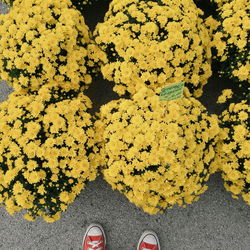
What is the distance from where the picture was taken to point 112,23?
2.28 m

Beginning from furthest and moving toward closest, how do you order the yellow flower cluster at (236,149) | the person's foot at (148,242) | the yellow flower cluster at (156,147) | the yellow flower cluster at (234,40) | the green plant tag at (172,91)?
the person's foot at (148,242) < the yellow flower cluster at (234,40) < the yellow flower cluster at (236,149) < the yellow flower cluster at (156,147) < the green plant tag at (172,91)

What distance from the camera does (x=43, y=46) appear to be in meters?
2.10

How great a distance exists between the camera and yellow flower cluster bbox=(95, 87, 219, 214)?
189 centimetres

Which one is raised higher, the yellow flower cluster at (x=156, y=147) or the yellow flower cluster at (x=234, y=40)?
the yellow flower cluster at (x=234, y=40)

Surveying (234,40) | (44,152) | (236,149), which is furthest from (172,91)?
(44,152)

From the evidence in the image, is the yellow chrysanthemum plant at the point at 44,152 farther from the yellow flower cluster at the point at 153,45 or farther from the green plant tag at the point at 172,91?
the green plant tag at the point at 172,91

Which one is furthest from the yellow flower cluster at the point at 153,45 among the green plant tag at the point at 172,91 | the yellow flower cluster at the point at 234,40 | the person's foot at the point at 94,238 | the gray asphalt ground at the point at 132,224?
the person's foot at the point at 94,238

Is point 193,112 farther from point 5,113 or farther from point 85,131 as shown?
point 5,113

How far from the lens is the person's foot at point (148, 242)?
260 cm

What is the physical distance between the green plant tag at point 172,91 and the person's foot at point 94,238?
1.53 meters

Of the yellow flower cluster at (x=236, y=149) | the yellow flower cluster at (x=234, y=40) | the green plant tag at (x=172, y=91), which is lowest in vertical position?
the yellow flower cluster at (x=236, y=149)

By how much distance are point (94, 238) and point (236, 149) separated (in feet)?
4.95

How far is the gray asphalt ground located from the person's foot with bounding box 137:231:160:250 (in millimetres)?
62

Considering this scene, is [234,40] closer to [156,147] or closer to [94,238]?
[156,147]
